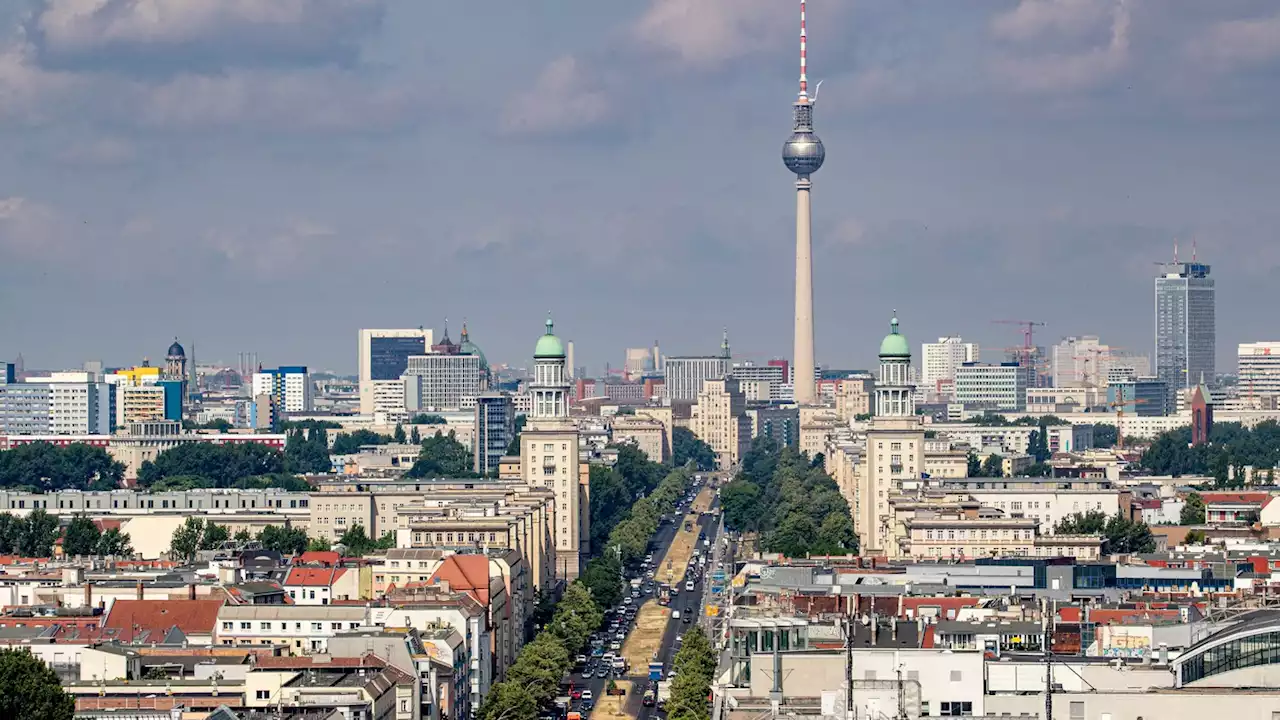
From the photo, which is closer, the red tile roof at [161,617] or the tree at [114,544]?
the red tile roof at [161,617]

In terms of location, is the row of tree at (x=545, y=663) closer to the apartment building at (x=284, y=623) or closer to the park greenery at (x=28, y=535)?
the apartment building at (x=284, y=623)

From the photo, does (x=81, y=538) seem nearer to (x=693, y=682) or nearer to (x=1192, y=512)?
(x=693, y=682)

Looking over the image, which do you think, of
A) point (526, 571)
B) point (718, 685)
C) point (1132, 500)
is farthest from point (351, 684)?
point (1132, 500)

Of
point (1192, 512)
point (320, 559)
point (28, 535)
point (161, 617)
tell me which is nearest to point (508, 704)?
point (161, 617)

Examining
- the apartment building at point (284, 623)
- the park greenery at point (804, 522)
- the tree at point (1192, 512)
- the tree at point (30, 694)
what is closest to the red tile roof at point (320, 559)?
the apartment building at point (284, 623)

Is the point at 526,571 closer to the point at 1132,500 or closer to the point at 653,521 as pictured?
the point at 1132,500

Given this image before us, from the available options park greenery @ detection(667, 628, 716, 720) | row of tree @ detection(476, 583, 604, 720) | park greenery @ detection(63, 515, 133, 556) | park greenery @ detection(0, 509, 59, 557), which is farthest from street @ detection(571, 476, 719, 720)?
park greenery @ detection(0, 509, 59, 557)
